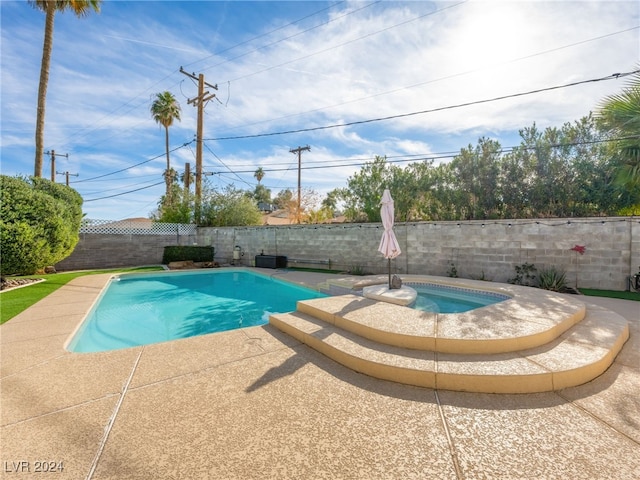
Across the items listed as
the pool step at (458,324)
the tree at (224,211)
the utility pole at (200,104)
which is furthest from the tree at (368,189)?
the utility pole at (200,104)

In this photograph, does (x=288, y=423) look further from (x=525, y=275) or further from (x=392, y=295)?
(x=525, y=275)

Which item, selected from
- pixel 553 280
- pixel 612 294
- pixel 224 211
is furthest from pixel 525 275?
pixel 224 211

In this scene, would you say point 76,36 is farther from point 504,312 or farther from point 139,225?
point 504,312

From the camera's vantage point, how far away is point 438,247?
404 inches

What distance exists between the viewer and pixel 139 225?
16500mm

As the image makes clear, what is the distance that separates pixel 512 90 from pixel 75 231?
16.4m

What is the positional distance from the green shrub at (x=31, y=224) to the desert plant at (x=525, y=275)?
14882 mm

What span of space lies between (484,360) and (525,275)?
728 centimetres

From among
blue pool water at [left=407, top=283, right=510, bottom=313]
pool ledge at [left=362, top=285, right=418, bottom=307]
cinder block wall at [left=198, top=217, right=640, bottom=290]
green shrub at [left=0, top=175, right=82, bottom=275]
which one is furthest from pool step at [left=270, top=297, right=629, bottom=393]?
green shrub at [left=0, top=175, right=82, bottom=275]

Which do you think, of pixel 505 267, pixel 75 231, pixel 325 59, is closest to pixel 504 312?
pixel 505 267

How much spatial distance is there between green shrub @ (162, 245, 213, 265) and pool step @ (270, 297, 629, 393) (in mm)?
12737

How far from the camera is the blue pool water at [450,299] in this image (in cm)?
632

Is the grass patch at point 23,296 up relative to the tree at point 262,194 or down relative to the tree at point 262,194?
down

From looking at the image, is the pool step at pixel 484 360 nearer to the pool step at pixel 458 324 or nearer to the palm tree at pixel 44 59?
the pool step at pixel 458 324
